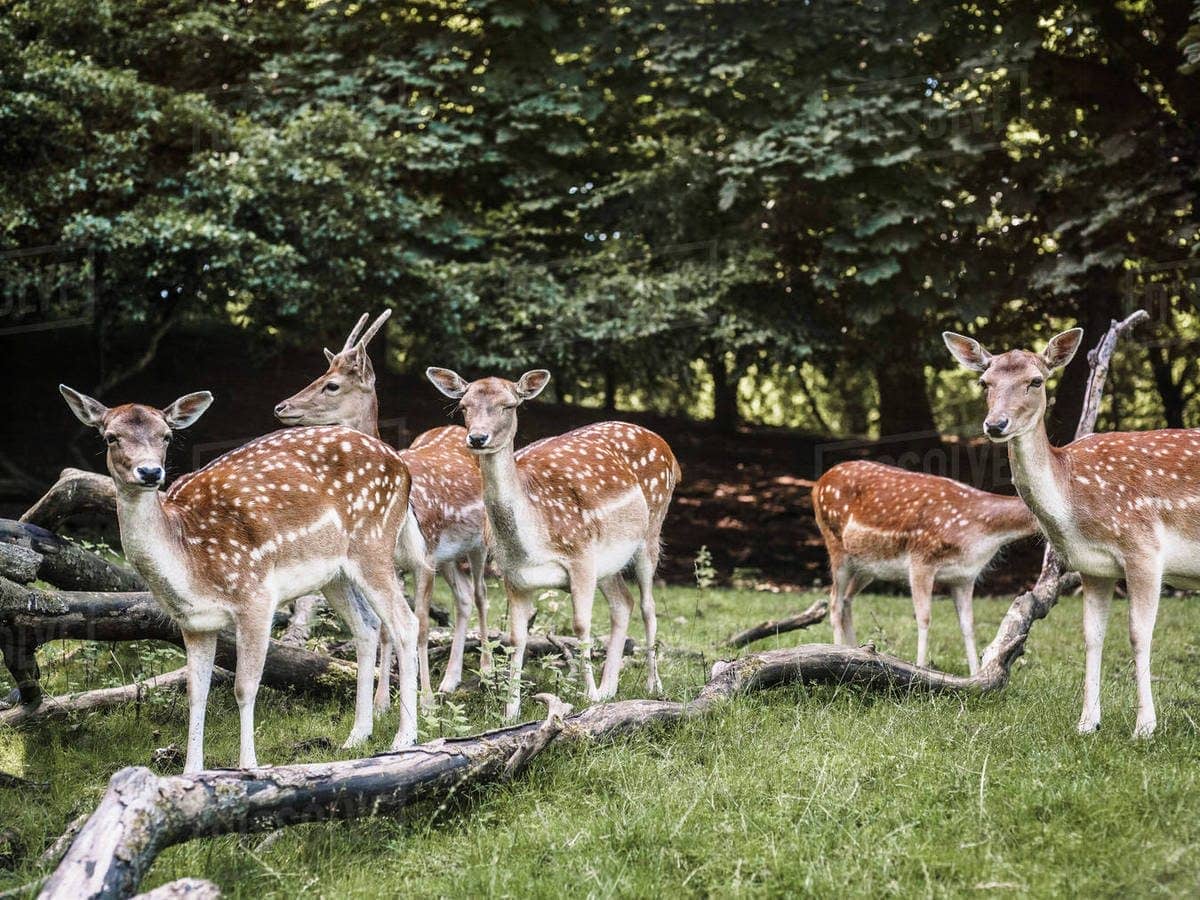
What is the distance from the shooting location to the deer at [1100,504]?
520 cm

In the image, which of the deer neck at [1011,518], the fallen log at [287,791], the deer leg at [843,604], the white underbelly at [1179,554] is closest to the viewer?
the fallen log at [287,791]

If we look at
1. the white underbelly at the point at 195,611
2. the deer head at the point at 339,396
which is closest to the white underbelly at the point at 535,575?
the white underbelly at the point at 195,611

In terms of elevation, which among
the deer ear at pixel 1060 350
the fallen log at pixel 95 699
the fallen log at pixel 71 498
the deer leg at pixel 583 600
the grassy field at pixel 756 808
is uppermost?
the deer ear at pixel 1060 350

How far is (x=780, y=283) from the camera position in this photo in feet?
43.1

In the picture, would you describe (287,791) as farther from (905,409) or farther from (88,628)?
(905,409)

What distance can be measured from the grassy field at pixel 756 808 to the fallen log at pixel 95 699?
84 mm

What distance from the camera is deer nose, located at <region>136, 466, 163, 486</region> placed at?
14.9 feet

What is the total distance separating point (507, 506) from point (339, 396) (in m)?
1.90

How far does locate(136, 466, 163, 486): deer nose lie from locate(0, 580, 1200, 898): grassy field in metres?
1.27

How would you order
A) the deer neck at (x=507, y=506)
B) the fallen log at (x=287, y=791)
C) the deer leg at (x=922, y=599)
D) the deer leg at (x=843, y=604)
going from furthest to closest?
the deer leg at (x=843, y=604) < the deer leg at (x=922, y=599) < the deer neck at (x=507, y=506) < the fallen log at (x=287, y=791)

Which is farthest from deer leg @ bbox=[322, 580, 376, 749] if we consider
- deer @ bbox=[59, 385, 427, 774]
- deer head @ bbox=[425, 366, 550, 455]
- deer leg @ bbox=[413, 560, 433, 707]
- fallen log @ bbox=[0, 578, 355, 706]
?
deer head @ bbox=[425, 366, 550, 455]

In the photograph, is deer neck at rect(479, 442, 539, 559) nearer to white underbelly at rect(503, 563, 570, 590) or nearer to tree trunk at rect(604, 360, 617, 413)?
white underbelly at rect(503, 563, 570, 590)

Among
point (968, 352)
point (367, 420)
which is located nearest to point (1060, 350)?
point (968, 352)

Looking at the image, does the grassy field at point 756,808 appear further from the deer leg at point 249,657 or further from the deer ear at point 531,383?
the deer ear at point 531,383
